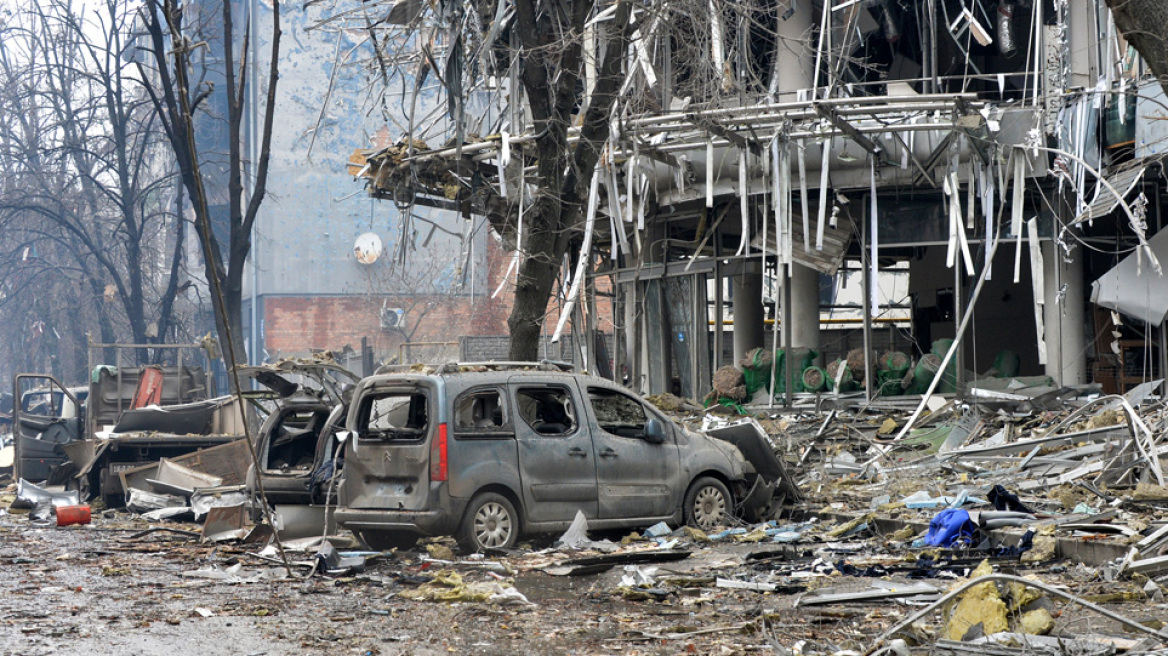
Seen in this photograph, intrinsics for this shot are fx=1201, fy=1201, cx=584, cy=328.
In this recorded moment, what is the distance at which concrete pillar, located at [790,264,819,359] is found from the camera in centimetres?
2008

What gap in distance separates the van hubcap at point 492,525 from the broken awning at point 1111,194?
867cm

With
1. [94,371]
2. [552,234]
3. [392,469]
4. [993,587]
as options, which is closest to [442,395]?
[392,469]

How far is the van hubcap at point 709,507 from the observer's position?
12352 mm

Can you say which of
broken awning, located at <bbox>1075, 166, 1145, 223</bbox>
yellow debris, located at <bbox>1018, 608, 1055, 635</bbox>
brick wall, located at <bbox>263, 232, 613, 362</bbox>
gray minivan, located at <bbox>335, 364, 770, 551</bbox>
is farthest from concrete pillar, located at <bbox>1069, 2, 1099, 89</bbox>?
brick wall, located at <bbox>263, 232, 613, 362</bbox>

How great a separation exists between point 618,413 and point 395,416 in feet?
7.44

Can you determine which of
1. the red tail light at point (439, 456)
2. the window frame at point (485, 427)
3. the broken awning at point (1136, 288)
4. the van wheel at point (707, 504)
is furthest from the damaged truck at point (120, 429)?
the broken awning at point (1136, 288)

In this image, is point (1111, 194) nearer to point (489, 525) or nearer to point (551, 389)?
A: point (551, 389)

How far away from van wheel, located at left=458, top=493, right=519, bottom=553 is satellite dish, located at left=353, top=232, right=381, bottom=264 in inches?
1556

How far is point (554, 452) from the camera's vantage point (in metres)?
11.4

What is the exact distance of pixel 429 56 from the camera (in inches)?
503

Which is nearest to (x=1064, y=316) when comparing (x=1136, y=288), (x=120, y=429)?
(x=1136, y=288)

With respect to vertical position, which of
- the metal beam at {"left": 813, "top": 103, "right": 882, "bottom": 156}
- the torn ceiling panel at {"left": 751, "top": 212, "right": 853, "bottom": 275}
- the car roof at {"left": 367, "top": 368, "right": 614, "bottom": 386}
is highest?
the metal beam at {"left": 813, "top": 103, "right": 882, "bottom": 156}

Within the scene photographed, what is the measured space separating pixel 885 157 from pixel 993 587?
1175cm

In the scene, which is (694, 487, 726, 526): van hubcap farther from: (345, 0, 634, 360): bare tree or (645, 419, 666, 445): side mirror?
(345, 0, 634, 360): bare tree
